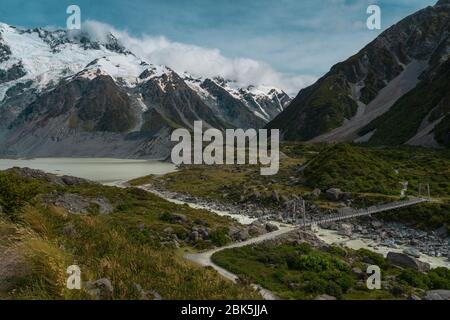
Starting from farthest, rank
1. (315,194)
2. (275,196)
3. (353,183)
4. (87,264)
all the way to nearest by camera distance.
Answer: (353,183), (275,196), (315,194), (87,264)

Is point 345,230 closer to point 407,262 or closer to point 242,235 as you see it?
point 242,235

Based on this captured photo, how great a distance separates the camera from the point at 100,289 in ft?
53.9

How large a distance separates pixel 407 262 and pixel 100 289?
101 feet

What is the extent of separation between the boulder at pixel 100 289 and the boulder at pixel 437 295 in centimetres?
2231

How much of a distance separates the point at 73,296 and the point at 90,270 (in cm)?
370

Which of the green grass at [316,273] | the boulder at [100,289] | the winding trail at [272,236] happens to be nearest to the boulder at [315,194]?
the winding trail at [272,236]

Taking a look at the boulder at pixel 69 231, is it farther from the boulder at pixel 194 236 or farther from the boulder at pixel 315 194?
the boulder at pixel 315 194

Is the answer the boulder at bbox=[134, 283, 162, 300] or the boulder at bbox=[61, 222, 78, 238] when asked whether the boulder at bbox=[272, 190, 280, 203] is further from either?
the boulder at bbox=[134, 283, 162, 300]

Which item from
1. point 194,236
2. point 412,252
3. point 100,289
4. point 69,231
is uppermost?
point 69,231

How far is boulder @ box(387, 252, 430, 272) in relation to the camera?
37.8m

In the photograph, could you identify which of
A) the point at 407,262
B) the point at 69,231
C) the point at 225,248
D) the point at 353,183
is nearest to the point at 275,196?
the point at 353,183

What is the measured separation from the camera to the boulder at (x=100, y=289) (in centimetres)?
1586
